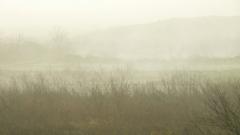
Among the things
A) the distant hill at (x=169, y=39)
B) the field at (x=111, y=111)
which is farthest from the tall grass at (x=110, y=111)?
the distant hill at (x=169, y=39)

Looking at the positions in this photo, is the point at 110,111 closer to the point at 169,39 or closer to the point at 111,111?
the point at 111,111

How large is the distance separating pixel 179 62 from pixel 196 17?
59.6ft

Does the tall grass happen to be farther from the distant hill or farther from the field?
the distant hill

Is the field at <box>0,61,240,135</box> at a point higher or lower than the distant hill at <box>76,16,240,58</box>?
lower

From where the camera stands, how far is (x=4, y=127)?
8.38 meters

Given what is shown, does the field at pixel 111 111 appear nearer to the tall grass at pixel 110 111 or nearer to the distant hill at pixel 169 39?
the tall grass at pixel 110 111

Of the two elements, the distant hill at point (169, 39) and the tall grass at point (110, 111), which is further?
the distant hill at point (169, 39)

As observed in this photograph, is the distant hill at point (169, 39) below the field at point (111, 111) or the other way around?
the other way around

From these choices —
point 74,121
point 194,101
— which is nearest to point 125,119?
point 74,121

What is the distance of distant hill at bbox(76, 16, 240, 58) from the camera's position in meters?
29.7

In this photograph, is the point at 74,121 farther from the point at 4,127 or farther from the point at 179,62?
the point at 179,62

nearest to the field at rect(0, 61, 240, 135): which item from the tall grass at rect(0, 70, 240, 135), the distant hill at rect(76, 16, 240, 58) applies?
the tall grass at rect(0, 70, 240, 135)

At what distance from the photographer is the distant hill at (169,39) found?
29.7 meters

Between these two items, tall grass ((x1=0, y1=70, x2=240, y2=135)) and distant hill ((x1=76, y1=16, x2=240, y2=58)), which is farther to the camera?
distant hill ((x1=76, y1=16, x2=240, y2=58))
